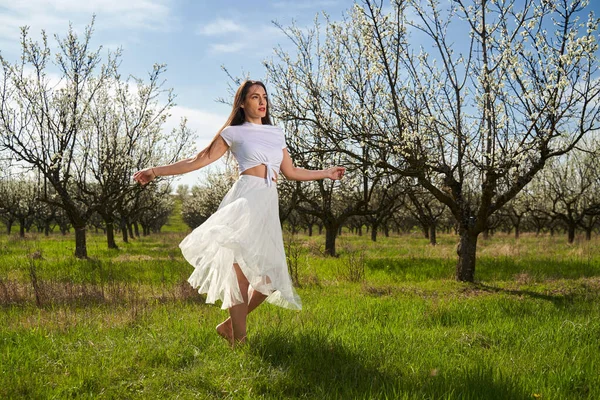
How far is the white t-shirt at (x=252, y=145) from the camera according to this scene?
3.69 m

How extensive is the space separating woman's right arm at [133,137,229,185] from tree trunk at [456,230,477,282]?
6.53 m

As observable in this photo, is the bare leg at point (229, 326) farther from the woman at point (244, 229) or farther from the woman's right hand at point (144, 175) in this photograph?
the woman's right hand at point (144, 175)

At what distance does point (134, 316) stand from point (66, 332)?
0.76 meters

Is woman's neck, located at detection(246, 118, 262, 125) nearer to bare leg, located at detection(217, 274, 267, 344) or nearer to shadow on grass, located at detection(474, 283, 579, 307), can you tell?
bare leg, located at detection(217, 274, 267, 344)

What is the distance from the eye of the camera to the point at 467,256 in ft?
29.7

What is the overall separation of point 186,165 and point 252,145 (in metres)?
0.53

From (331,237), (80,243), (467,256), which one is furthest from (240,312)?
(331,237)

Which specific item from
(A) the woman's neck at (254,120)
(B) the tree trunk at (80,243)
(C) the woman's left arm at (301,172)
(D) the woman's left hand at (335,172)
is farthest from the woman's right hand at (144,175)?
(B) the tree trunk at (80,243)

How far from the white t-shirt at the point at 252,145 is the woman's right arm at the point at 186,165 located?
93mm

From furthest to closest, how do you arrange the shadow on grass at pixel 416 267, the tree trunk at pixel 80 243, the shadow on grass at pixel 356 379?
1. the tree trunk at pixel 80 243
2. the shadow on grass at pixel 416 267
3. the shadow on grass at pixel 356 379

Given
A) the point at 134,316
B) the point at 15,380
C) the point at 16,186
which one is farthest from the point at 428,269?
the point at 16,186

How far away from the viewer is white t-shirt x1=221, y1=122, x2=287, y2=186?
369 cm

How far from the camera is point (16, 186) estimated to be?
34.7 meters

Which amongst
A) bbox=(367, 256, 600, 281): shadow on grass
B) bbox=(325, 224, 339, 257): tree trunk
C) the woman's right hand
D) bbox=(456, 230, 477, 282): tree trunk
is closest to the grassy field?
the woman's right hand
